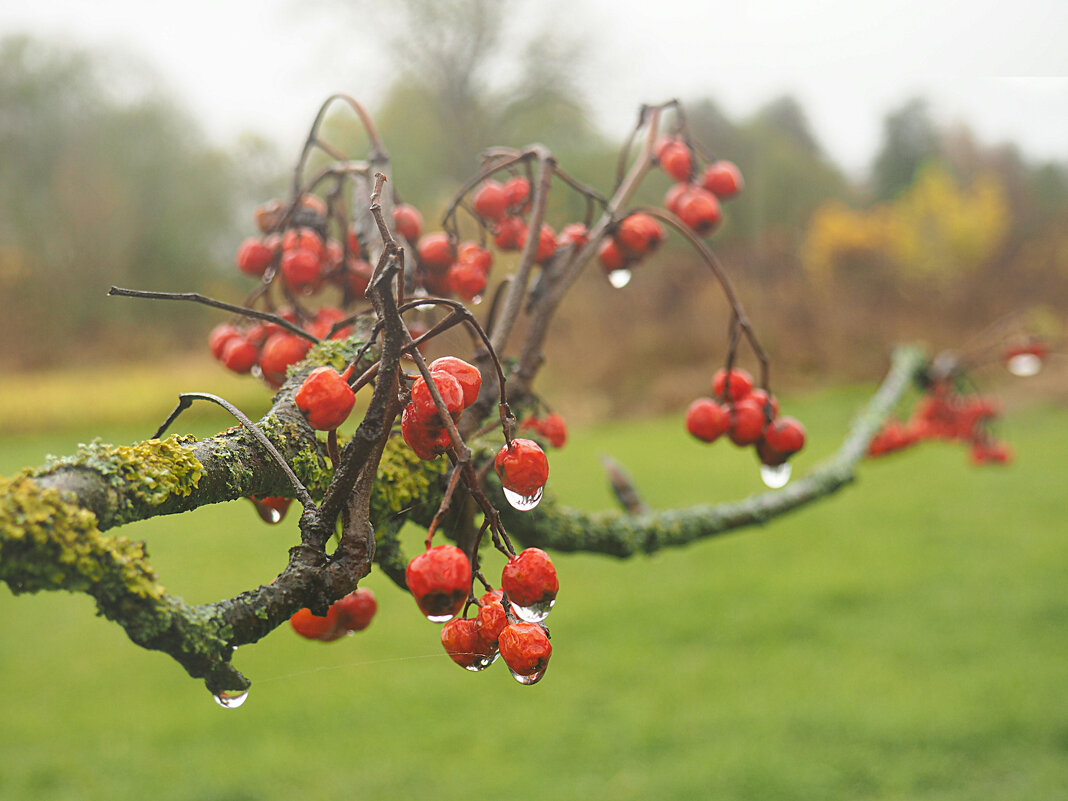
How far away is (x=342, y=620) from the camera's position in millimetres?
755

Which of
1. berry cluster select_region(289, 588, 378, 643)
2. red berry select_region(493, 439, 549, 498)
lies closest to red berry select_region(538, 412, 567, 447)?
berry cluster select_region(289, 588, 378, 643)

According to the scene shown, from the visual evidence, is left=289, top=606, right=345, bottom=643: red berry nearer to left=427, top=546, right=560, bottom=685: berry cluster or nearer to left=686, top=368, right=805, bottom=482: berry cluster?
left=427, top=546, right=560, bottom=685: berry cluster

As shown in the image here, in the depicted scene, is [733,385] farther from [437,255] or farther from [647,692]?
[647,692]

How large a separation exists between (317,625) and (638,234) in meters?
0.50

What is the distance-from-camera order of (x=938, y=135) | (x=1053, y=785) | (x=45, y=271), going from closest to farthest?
1. (x=1053, y=785)
2. (x=45, y=271)
3. (x=938, y=135)

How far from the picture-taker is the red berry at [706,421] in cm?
99

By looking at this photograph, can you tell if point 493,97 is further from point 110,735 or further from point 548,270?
point 548,270

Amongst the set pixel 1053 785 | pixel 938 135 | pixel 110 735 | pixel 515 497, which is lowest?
pixel 110 735

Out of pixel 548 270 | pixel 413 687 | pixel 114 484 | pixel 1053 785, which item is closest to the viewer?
pixel 114 484

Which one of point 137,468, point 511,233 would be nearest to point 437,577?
point 137,468

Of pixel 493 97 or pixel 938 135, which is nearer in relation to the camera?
pixel 493 97

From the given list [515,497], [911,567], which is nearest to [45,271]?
[911,567]

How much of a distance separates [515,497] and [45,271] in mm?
16517

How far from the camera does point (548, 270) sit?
34.4 inches
